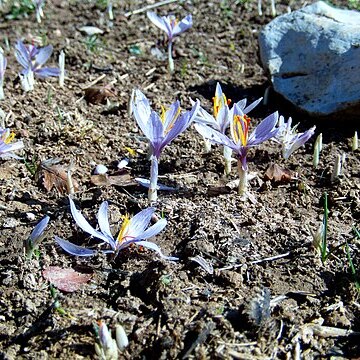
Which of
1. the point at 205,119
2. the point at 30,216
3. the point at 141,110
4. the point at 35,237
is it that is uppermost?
the point at 141,110

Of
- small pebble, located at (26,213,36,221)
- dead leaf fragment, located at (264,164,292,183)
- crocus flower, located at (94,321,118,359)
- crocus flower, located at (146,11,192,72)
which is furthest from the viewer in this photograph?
crocus flower, located at (146,11,192,72)

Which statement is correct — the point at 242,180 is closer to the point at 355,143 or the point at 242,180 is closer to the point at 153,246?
the point at 153,246

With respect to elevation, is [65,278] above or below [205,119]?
below

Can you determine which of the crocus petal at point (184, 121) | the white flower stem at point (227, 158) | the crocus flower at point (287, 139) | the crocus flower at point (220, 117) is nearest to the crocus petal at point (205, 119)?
the crocus flower at point (220, 117)

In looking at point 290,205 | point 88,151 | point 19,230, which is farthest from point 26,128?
point 290,205

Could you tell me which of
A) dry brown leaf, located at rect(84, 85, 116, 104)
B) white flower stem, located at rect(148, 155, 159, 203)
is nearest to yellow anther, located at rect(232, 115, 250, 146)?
white flower stem, located at rect(148, 155, 159, 203)

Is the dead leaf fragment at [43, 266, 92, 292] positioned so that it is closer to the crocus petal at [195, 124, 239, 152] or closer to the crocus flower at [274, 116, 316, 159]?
the crocus petal at [195, 124, 239, 152]

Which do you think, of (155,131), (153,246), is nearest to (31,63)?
(155,131)
